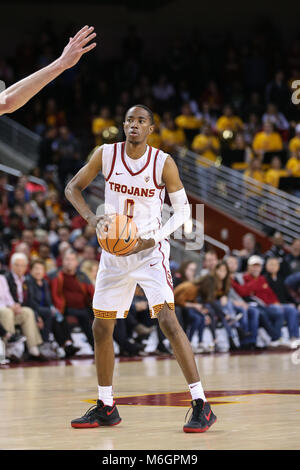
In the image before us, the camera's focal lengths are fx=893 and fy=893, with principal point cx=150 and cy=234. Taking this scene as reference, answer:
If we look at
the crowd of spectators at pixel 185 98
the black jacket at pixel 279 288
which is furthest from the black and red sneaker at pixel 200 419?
the crowd of spectators at pixel 185 98

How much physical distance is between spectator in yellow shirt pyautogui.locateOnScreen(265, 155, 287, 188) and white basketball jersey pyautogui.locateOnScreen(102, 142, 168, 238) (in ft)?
37.8

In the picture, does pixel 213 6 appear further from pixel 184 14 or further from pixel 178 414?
pixel 178 414

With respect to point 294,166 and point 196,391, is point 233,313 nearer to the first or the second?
point 294,166

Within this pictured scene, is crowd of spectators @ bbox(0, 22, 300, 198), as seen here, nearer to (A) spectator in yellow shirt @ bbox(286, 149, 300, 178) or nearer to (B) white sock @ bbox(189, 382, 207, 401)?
(A) spectator in yellow shirt @ bbox(286, 149, 300, 178)

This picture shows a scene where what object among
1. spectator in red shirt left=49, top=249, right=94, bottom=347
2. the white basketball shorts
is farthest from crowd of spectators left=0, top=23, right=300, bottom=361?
the white basketball shorts

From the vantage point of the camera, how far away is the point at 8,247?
47.0 ft

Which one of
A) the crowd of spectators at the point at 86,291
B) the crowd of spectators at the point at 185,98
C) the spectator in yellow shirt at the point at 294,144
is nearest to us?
the crowd of spectators at the point at 86,291

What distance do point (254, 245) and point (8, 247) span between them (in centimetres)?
431

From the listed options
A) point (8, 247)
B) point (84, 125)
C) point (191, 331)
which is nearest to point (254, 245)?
point (191, 331)

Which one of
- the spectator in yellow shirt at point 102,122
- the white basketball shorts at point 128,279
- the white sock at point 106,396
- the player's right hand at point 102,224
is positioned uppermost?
the spectator in yellow shirt at point 102,122

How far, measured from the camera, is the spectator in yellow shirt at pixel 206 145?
1859cm

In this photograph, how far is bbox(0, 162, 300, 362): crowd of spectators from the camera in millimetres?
11734

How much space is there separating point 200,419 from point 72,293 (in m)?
6.80

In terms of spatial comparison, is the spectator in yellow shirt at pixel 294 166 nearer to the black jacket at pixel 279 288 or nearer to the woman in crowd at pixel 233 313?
the black jacket at pixel 279 288
